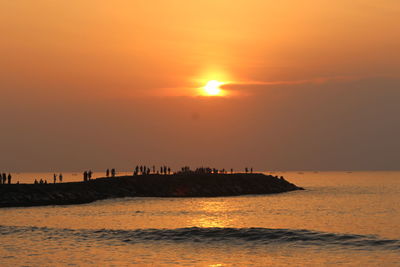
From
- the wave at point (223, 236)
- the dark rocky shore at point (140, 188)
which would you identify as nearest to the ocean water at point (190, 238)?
the wave at point (223, 236)

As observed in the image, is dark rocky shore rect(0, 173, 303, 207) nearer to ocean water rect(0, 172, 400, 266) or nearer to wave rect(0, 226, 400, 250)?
ocean water rect(0, 172, 400, 266)

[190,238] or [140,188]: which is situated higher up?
[140,188]

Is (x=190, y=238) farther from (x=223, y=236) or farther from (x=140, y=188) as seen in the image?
(x=140, y=188)

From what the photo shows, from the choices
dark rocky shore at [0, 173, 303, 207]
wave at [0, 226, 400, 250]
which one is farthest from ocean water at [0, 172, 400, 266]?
dark rocky shore at [0, 173, 303, 207]

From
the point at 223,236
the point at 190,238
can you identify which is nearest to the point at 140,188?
the point at 223,236

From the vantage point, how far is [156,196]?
345 ft

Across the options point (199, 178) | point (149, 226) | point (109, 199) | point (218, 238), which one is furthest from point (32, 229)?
point (199, 178)

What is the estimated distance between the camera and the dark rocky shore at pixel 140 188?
81.1m

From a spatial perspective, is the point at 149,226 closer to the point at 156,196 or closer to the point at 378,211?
the point at 378,211

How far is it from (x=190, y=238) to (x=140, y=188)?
2320 inches

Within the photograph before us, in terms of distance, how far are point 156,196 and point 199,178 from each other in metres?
22.8

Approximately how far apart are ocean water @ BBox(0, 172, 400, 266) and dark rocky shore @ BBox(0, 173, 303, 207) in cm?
813

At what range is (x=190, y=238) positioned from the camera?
48.5m

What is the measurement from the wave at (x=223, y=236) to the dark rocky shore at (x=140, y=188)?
28.3 metres
